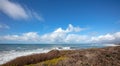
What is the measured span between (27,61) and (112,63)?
17.3 ft

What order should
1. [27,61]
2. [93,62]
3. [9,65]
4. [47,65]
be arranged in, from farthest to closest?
[27,61]
[9,65]
[93,62]
[47,65]

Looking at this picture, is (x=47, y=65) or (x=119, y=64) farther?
(x=119, y=64)

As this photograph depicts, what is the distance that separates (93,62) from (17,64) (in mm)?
4441

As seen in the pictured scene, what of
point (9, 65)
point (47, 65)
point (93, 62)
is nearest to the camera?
point (47, 65)

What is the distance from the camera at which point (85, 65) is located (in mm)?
6402

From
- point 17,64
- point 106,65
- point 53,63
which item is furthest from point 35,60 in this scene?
point 106,65

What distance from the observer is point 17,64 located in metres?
7.47

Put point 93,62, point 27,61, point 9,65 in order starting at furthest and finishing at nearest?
point 27,61
point 9,65
point 93,62

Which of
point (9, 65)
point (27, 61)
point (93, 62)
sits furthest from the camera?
point (27, 61)

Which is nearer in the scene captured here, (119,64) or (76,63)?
(76,63)

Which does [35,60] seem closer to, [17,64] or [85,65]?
[17,64]

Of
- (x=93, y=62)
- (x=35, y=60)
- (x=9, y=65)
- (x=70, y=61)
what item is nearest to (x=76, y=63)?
(x=70, y=61)

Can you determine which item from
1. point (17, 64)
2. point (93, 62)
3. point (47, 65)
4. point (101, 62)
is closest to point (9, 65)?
point (17, 64)

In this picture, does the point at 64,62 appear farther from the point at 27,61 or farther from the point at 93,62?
the point at 27,61
